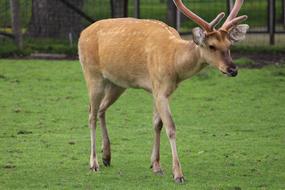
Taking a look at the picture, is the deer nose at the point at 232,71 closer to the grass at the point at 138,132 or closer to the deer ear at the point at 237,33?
the deer ear at the point at 237,33

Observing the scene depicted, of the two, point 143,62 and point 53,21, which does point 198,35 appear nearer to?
point 143,62

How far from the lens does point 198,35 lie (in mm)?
9539

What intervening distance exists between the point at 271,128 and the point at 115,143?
235 centimetres

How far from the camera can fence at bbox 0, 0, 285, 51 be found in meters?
20.6

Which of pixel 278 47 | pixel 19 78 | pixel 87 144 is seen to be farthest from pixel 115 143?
pixel 278 47

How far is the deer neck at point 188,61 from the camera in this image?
9875 mm

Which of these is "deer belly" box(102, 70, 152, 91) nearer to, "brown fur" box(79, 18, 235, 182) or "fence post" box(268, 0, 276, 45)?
"brown fur" box(79, 18, 235, 182)

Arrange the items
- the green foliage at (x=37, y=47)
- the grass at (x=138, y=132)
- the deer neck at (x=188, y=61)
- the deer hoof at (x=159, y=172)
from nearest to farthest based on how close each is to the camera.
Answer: the deer neck at (x=188, y=61) → the grass at (x=138, y=132) → the deer hoof at (x=159, y=172) → the green foliage at (x=37, y=47)

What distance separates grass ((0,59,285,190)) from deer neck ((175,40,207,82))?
105cm

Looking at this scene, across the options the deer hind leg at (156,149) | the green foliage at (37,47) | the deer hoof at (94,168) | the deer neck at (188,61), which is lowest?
the green foliage at (37,47)

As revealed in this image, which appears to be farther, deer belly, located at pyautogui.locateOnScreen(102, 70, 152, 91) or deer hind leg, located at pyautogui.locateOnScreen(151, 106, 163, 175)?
deer belly, located at pyautogui.locateOnScreen(102, 70, 152, 91)

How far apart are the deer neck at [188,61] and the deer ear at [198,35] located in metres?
0.21

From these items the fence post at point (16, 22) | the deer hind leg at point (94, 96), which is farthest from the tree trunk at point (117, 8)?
the deer hind leg at point (94, 96)

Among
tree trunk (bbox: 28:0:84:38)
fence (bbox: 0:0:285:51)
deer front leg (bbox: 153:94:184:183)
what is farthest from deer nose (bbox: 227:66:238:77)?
tree trunk (bbox: 28:0:84:38)
